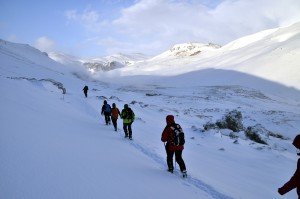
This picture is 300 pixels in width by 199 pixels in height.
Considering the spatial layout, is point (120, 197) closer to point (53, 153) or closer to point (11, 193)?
point (11, 193)

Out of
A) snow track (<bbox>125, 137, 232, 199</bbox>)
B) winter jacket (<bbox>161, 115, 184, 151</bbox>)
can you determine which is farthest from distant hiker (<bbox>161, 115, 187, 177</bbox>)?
snow track (<bbox>125, 137, 232, 199</bbox>)

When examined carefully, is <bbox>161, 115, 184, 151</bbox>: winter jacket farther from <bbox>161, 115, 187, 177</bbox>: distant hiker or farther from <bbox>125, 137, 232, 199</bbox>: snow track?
<bbox>125, 137, 232, 199</bbox>: snow track

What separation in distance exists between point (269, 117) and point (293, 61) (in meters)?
49.9

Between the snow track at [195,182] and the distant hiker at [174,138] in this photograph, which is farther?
the distant hiker at [174,138]

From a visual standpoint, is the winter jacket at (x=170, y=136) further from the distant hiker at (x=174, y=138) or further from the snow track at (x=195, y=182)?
the snow track at (x=195, y=182)

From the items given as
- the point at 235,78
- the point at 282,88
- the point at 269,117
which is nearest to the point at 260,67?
the point at 235,78

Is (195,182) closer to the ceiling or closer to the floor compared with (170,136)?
closer to the floor

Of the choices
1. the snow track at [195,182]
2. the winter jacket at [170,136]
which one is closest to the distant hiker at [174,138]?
the winter jacket at [170,136]

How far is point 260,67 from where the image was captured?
283 feet

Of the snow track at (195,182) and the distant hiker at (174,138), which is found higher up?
the distant hiker at (174,138)

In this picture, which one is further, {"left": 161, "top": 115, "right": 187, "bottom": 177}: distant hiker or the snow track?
{"left": 161, "top": 115, "right": 187, "bottom": 177}: distant hiker

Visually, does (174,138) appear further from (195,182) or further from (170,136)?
(195,182)

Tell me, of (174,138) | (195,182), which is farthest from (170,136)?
(195,182)

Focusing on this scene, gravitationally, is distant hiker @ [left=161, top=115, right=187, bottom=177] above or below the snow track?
above
